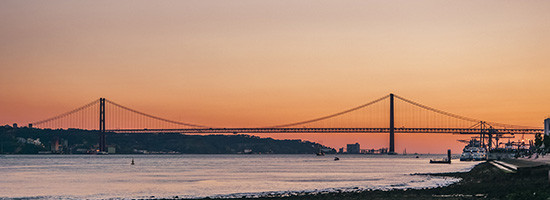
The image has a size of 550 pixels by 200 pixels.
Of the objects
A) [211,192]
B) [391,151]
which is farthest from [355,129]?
[211,192]

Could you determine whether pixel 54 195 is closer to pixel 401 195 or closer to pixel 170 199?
pixel 170 199

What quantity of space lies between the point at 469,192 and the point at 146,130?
398ft

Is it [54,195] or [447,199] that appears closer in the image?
[447,199]

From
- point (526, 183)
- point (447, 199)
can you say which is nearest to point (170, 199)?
point (447, 199)

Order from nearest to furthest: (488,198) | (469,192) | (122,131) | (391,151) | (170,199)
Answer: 1. (488,198)
2. (469,192)
3. (170,199)
4. (122,131)
5. (391,151)

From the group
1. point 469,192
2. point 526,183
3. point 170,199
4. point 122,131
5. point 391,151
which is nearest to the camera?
point 526,183

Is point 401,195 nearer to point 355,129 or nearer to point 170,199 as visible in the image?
point 170,199

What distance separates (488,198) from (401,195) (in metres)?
7.24

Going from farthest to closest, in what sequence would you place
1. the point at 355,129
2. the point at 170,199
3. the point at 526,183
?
the point at 355,129
the point at 170,199
the point at 526,183

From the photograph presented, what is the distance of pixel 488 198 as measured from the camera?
2798 cm

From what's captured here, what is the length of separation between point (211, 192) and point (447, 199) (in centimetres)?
1930

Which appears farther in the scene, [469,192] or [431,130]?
[431,130]

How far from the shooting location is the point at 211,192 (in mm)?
45375

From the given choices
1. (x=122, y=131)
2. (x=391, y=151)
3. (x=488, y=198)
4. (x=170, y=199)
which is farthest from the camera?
(x=391, y=151)
